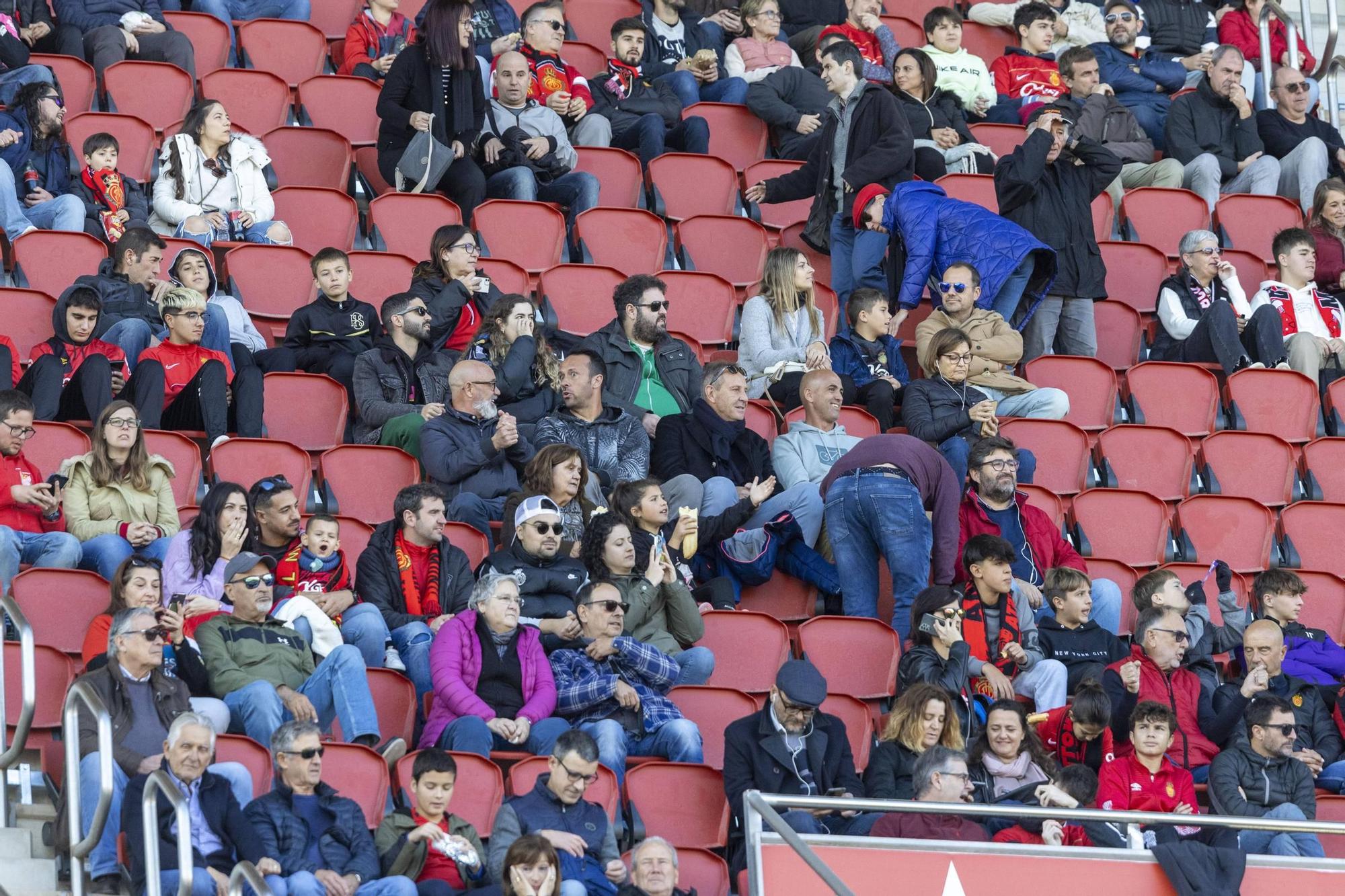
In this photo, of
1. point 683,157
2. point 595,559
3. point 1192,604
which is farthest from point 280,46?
point 1192,604

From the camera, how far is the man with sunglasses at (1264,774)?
8.01m

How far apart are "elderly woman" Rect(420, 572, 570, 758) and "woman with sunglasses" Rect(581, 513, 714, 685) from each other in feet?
1.32

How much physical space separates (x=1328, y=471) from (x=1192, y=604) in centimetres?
156

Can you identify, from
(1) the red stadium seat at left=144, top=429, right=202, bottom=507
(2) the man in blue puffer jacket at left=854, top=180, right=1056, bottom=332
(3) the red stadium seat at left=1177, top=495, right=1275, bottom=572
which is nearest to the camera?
(1) the red stadium seat at left=144, top=429, right=202, bottom=507

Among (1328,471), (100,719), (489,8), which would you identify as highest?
(100,719)

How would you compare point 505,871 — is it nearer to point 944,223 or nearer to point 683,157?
point 944,223

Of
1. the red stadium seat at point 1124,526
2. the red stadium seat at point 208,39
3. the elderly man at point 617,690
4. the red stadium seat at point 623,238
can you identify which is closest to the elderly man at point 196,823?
the elderly man at point 617,690

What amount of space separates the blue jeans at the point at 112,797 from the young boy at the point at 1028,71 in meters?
6.11

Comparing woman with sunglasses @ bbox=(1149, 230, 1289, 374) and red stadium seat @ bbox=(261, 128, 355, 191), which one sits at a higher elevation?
red stadium seat @ bbox=(261, 128, 355, 191)

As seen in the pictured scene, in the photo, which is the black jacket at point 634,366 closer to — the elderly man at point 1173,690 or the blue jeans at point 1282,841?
the elderly man at point 1173,690

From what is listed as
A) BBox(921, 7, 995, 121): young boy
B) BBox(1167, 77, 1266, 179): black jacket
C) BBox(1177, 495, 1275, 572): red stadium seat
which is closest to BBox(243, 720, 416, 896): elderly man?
BBox(1177, 495, 1275, 572): red stadium seat

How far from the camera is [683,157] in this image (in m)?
11.0

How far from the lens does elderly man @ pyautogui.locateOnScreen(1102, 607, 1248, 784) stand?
8.26 meters

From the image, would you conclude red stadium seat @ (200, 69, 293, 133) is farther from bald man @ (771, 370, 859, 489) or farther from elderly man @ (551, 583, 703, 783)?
elderly man @ (551, 583, 703, 783)
